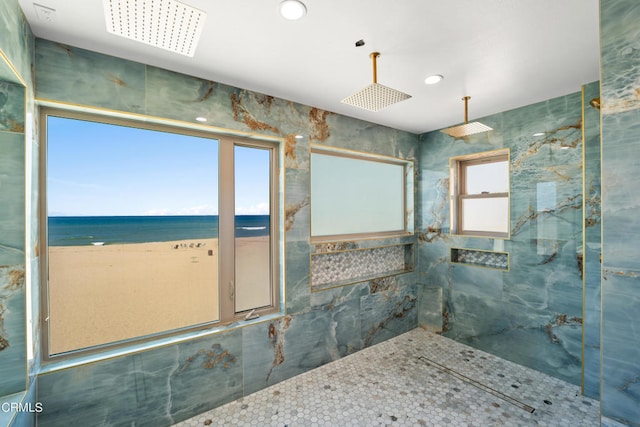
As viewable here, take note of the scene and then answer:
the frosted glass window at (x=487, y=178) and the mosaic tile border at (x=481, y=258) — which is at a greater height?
the frosted glass window at (x=487, y=178)

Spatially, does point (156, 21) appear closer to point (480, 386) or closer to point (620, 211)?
point (620, 211)

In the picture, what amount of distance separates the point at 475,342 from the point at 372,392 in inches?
56.6

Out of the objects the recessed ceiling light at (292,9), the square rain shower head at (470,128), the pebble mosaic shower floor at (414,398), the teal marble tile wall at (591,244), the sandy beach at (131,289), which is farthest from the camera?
the square rain shower head at (470,128)

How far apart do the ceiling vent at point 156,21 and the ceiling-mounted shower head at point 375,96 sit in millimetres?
946

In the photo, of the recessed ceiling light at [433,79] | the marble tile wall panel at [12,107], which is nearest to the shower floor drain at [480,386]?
the recessed ceiling light at [433,79]

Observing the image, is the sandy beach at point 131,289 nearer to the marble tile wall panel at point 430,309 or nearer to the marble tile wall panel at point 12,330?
the marble tile wall panel at point 12,330

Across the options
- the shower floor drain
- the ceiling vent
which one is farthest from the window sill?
the ceiling vent

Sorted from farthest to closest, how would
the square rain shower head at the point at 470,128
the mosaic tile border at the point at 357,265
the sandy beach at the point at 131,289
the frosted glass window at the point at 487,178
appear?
the frosted glass window at the point at 487,178, the mosaic tile border at the point at 357,265, the square rain shower head at the point at 470,128, the sandy beach at the point at 131,289

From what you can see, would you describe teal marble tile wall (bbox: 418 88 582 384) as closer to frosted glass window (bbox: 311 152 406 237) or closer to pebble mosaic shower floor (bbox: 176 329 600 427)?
pebble mosaic shower floor (bbox: 176 329 600 427)

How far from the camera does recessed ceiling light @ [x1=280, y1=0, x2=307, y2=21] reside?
129cm

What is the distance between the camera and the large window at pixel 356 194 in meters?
2.78

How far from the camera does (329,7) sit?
4.36 ft

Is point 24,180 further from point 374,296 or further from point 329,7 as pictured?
point 374,296

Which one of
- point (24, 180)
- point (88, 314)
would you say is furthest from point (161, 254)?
point (24, 180)
